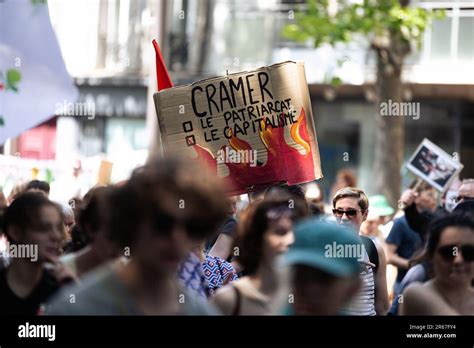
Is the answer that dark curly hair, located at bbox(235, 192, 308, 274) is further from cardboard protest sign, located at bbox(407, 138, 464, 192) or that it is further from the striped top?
cardboard protest sign, located at bbox(407, 138, 464, 192)

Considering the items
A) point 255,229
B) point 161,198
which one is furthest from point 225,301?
point 161,198

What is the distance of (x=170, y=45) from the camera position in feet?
74.3

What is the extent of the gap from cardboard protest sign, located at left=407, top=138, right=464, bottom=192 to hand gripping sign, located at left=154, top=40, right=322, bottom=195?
3424 millimetres

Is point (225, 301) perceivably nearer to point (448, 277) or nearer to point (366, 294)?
point (448, 277)

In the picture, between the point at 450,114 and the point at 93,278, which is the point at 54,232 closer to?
the point at 93,278

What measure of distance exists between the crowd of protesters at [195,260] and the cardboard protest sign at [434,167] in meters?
3.91

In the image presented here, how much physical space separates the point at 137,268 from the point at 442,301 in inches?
69.5

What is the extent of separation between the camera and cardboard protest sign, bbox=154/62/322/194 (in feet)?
22.7

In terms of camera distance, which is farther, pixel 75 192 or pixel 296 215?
pixel 75 192

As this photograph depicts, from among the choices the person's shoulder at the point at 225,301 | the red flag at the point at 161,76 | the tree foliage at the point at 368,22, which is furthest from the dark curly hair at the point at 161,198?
the tree foliage at the point at 368,22

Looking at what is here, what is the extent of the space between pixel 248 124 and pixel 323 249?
3642 mm

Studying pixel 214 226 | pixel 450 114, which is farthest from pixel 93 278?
pixel 450 114

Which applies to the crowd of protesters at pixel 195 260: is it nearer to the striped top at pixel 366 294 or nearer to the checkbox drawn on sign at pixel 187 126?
the striped top at pixel 366 294

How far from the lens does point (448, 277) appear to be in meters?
4.61
